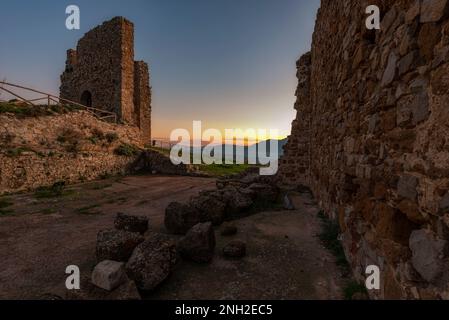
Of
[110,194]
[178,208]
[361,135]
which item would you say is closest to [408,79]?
[361,135]

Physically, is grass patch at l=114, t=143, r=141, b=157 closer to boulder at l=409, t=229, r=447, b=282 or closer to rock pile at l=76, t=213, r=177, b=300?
rock pile at l=76, t=213, r=177, b=300

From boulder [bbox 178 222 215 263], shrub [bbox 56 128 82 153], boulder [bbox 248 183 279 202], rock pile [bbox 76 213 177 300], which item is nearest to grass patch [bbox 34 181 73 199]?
shrub [bbox 56 128 82 153]

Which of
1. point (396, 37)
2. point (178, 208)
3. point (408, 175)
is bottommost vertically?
point (178, 208)

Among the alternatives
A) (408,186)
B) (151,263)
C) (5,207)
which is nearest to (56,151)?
(5,207)

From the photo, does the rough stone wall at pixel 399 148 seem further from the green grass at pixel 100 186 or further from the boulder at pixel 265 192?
the green grass at pixel 100 186

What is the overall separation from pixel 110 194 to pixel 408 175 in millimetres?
10407

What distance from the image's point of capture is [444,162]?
1793 mm

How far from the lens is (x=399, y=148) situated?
2469 millimetres

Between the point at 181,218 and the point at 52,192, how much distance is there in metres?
7.57

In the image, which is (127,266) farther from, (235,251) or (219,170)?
(219,170)

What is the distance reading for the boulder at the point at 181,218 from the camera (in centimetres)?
577

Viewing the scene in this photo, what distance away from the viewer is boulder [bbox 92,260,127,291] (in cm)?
320

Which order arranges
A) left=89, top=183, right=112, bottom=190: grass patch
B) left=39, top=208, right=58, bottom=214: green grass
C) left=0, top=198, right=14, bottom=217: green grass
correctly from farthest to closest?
1. left=89, top=183, right=112, bottom=190: grass patch
2. left=39, top=208, right=58, bottom=214: green grass
3. left=0, top=198, right=14, bottom=217: green grass

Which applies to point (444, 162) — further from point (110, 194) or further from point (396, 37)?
point (110, 194)
